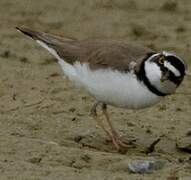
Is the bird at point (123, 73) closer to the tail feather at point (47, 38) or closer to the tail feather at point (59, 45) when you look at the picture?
the tail feather at point (59, 45)

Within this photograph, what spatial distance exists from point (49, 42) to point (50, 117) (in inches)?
29.4

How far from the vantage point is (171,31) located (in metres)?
11.8

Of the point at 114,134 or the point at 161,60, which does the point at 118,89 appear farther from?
the point at 114,134

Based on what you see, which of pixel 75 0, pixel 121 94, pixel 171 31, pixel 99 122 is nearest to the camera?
pixel 121 94

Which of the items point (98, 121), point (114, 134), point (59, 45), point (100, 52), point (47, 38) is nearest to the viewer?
point (100, 52)

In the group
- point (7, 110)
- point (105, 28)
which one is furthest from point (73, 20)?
point (7, 110)

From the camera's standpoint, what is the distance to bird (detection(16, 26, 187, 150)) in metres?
7.57

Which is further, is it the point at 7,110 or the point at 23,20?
the point at 23,20

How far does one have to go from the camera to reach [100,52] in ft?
26.2

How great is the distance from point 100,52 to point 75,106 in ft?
4.32

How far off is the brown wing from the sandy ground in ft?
2.28

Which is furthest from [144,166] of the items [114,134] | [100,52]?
[100,52]

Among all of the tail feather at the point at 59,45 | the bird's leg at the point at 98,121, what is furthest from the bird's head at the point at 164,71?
the tail feather at the point at 59,45

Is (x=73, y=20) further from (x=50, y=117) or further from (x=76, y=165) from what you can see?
(x=76, y=165)
